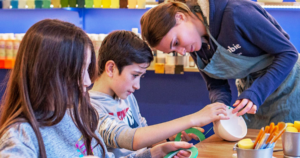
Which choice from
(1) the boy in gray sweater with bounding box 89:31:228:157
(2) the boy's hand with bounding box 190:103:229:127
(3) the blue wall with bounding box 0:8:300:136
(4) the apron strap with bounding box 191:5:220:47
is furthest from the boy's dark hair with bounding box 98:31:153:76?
(3) the blue wall with bounding box 0:8:300:136

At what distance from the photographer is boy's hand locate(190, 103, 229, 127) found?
115 cm

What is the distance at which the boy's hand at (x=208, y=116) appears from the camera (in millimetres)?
1146

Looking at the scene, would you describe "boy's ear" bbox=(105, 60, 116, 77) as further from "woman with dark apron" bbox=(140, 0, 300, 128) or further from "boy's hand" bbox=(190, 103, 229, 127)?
"boy's hand" bbox=(190, 103, 229, 127)

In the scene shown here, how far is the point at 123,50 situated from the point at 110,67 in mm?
96

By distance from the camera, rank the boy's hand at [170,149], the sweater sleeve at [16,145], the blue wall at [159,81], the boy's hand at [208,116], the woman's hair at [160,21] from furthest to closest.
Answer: the blue wall at [159,81] → the woman's hair at [160,21] → the boy's hand at [208,116] → the boy's hand at [170,149] → the sweater sleeve at [16,145]

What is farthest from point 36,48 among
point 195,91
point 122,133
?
point 195,91

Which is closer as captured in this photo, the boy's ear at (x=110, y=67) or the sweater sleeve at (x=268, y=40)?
the sweater sleeve at (x=268, y=40)

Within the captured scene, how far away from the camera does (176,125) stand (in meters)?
1.14

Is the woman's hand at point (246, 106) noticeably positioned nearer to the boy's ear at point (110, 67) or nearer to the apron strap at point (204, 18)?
the apron strap at point (204, 18)

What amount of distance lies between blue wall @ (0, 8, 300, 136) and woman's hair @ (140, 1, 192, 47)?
1511mm

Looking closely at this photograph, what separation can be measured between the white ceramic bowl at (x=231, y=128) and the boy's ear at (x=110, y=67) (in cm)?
50

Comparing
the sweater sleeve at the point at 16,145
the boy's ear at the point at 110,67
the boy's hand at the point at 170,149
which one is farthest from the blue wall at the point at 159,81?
the sweater sleeve at the point at 16,145

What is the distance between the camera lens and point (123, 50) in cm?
139

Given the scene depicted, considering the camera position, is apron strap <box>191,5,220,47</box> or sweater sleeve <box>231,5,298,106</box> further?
apron strap <box>191,5,220,47</box>
